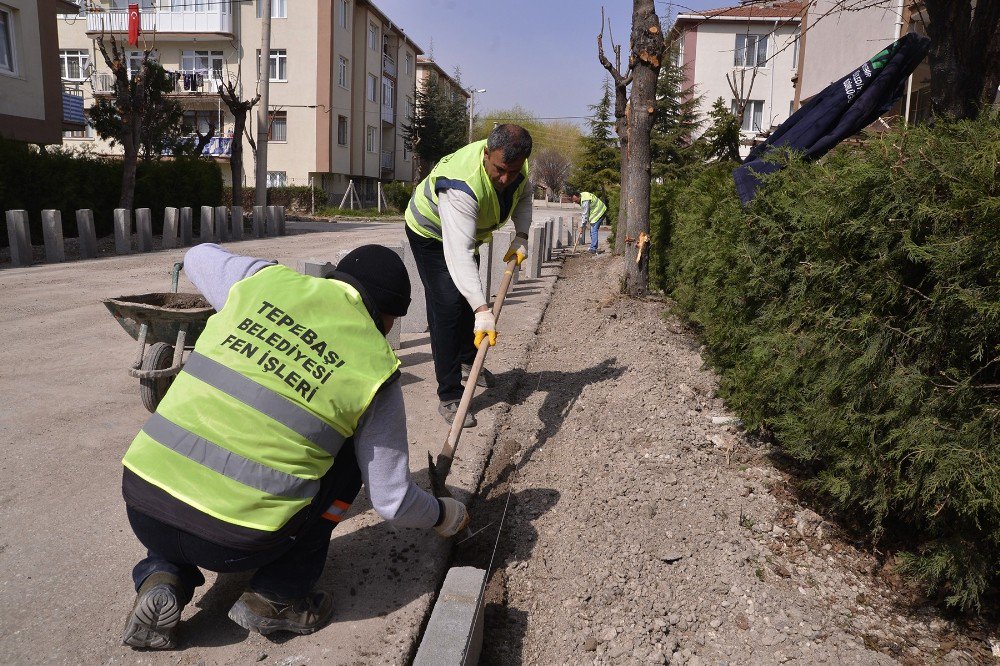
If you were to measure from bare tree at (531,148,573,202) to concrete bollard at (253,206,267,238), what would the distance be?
54.6 metres

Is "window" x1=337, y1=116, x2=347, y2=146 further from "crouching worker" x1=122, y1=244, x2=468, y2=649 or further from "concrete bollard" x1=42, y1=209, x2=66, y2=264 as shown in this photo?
"crouching worker" x1=122, y1=244, x2=468, y2=649

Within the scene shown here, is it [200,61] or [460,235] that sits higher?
[200,61]

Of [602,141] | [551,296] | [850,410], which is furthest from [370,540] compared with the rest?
[602,141]

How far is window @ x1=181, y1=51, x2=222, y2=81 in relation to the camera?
37.4 metres

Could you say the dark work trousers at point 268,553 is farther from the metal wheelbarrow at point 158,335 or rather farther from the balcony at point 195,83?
A: the balcony at point 195,83

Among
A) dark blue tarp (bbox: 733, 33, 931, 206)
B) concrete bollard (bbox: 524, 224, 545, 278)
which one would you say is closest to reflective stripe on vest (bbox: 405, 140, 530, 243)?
dark blue tarp (bbox: 733, 33, 931, 206)

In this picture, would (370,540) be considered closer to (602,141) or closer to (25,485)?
(25,485)

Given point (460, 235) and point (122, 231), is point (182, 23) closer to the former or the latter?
point (122, 231)

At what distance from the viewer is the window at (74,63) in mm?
39500

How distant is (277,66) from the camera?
36688mm

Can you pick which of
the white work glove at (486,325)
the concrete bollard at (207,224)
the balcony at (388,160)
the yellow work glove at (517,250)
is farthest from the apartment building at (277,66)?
the white work glove at (486,325)

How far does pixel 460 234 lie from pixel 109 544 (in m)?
2.42

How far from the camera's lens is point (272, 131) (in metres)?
38.1

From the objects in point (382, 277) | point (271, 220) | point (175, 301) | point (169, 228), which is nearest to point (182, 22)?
point (271, 220)
